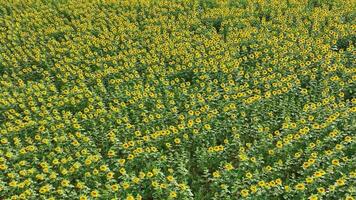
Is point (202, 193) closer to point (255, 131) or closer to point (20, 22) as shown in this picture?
point (255, 131)

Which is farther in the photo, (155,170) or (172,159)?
(172,159)

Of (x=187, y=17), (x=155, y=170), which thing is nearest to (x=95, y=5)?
(x=187, y=17)

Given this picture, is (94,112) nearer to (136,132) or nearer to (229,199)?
(136,132)

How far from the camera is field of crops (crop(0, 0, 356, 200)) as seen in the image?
4938 millimetres

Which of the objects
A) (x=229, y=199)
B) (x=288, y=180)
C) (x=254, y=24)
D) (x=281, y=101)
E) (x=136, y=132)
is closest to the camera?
(x=229, y=199)

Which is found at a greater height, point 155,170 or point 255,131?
point 255,131

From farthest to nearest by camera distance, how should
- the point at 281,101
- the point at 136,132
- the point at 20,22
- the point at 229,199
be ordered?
the point at 20,22 → the point at 281,101 → the point at 136,132 → the point at 229,199

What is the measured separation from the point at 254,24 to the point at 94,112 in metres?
4.36

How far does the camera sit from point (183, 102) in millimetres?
6480

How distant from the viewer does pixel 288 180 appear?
16.3ft

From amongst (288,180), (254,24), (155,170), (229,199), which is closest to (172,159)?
(155,170)

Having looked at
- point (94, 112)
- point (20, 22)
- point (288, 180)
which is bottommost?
point (288, 180)

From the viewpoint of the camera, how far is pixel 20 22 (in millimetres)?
9992

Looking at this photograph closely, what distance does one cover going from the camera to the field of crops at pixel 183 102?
16.2 ft
